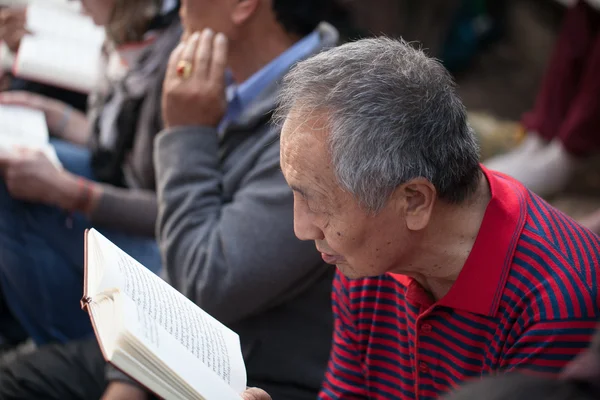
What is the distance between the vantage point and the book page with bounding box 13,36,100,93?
8.38 ft

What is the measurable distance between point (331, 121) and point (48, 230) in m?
1.43

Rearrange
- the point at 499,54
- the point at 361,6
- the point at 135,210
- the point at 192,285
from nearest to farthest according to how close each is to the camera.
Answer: the point at 192,285 < the point at 135,210 < the point at 361,6 < the point at 499,54

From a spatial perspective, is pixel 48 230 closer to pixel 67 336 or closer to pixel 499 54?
pixel 67 336

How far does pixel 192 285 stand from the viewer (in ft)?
5.60

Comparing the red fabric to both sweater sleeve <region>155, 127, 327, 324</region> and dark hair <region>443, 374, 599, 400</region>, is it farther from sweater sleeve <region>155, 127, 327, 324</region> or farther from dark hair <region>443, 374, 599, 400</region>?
dark hair <region>443, 374, 599, 400</region>

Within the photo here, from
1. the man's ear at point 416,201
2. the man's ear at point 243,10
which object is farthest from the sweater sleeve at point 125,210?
the man's ear at point 416,201

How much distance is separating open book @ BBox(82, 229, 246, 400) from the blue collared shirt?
2.51 feet

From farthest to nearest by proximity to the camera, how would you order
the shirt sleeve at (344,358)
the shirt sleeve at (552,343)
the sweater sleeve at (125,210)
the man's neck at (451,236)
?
the sweater sleeve at (125,210) < the shirt sleeve at (344,358) < the man's neck at (451,236) < the shirt sleeve at (552,343)

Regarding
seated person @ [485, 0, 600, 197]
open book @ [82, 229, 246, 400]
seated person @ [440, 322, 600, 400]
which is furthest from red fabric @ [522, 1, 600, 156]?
seated person @ [440, 322, 600, 400]

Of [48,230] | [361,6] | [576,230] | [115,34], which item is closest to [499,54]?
[361,6]

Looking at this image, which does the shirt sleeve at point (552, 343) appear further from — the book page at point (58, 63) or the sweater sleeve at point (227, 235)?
the book page at point (58, 63)

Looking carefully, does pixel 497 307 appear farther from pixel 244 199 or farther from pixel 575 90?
pixel 575 90

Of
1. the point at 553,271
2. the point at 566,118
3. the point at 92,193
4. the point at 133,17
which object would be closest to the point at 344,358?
the point at 553,271

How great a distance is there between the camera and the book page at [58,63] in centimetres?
255
